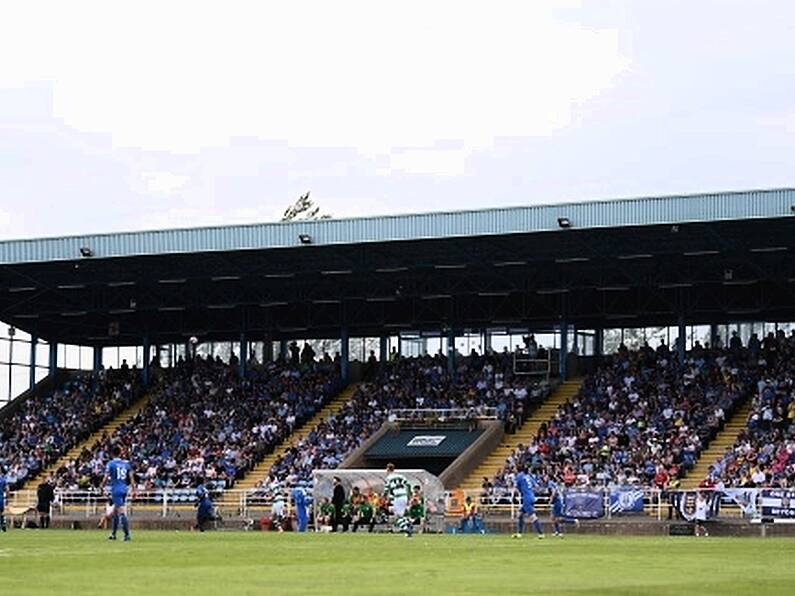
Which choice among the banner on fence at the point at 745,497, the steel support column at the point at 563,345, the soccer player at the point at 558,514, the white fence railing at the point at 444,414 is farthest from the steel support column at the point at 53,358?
the banner on fence at the point at 745,497

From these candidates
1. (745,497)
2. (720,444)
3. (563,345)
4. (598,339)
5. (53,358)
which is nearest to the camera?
(745,497)

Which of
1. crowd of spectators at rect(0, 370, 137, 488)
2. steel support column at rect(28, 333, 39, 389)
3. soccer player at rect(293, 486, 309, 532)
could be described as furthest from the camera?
steel support column at rect(28, 333, 39, 389)

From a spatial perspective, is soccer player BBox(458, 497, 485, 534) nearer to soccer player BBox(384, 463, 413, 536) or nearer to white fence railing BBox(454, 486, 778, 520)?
soccer player BBox(384, 463, 413, 536)

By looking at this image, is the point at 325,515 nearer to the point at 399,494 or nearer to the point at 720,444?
the point at 399,494

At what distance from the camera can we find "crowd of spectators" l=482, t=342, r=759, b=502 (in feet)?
182

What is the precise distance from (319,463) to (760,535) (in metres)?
20.2

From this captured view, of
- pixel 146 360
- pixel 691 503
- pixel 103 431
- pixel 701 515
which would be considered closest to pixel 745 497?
pixel 691 503

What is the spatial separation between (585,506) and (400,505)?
5.71 m

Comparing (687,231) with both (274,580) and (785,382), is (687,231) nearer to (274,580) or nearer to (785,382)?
(785,382)

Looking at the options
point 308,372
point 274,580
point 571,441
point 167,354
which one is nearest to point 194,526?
point 571,441

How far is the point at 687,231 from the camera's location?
5584cm

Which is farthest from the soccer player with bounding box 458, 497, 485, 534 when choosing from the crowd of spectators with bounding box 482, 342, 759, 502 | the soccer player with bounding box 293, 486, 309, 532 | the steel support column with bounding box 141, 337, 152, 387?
the steel support column with bounding box 141, 337, 152, 387

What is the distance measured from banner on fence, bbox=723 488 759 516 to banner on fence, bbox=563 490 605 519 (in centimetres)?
357

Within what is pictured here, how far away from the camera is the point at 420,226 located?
5809cm
